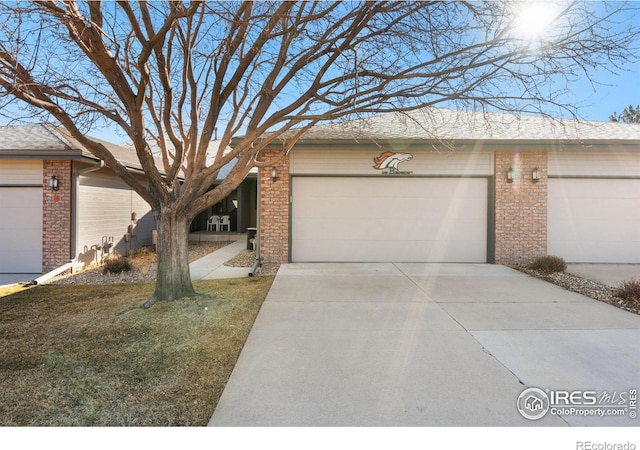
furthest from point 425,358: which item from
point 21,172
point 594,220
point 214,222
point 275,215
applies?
point 214,222

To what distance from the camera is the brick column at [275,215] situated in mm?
9148

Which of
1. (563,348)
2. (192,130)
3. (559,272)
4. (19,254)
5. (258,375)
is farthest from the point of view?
(19,254)

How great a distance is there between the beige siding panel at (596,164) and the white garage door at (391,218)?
2018 mm

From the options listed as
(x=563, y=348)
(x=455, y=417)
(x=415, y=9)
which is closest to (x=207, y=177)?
(x=415, y=9)

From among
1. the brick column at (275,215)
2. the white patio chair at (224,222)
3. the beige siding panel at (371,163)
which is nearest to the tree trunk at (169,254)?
the brick column at (275,215)

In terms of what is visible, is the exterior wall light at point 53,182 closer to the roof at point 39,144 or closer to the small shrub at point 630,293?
the roof at point 39,144

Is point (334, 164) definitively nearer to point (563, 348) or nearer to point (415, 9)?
point (415, 9)

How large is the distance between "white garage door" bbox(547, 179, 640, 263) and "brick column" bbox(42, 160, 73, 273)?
12.1 m

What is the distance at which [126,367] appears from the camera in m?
3.38

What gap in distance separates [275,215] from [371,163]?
288cm

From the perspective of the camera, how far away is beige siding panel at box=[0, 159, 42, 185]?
A: 8453 millimetres

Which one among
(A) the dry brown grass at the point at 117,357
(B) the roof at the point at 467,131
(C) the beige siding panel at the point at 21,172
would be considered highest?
(B) the roof at the point at 467,131

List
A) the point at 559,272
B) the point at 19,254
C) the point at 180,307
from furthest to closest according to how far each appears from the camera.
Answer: the point at 19,254 → the point at 559,272 → the point at 180,307
